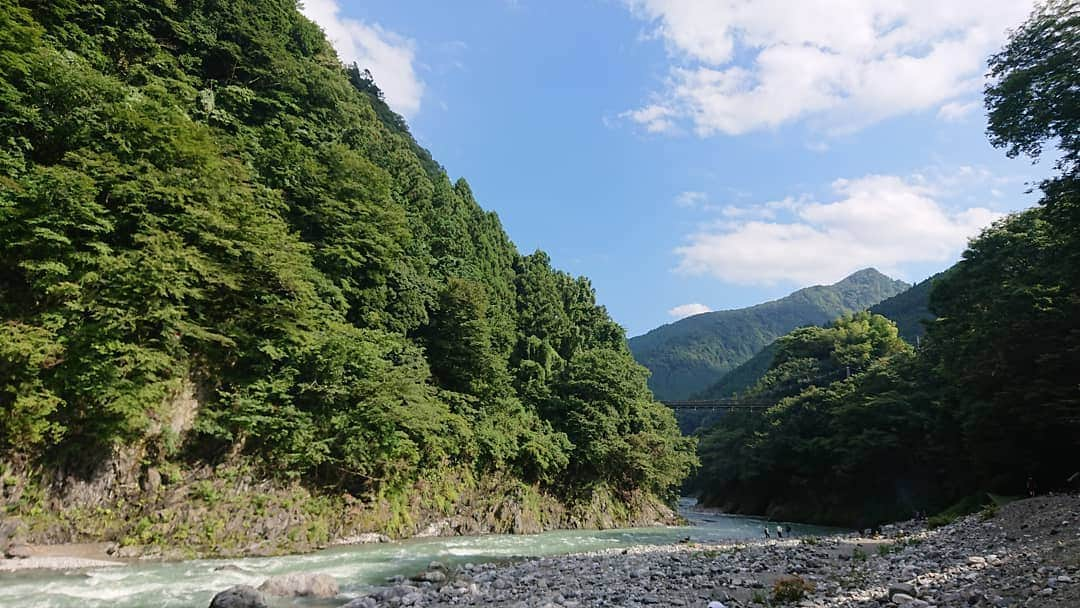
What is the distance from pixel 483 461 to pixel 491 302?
1335 cm

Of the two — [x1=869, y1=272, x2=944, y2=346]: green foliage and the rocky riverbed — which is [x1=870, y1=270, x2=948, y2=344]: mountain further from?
the rocky riverbed

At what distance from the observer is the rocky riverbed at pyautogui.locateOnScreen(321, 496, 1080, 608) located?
23.8ft

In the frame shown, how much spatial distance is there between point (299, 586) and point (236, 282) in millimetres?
11312

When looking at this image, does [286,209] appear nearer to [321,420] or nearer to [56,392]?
[321,420]

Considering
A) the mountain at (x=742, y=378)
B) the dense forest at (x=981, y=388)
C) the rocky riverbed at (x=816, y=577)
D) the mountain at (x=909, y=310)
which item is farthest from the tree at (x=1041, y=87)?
the mountain at (x=742, y=378)

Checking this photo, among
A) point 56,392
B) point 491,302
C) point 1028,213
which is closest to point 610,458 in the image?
point 491,302

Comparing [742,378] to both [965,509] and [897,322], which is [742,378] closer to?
[897,322]

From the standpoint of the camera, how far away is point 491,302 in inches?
1626

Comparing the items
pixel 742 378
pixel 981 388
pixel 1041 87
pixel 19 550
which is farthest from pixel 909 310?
pixel 19 550

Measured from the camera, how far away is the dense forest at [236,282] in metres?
15.0

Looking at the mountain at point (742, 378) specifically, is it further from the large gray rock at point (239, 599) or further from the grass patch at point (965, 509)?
the large gray rock at point (239, 599)

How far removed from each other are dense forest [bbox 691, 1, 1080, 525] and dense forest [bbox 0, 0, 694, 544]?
1812cm

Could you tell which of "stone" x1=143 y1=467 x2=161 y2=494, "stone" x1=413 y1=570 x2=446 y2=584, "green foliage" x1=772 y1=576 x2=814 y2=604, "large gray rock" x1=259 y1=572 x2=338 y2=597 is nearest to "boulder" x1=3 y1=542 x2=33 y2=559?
"stone" x1=143 y1=467 x2=161 y2=494

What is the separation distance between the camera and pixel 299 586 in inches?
454
